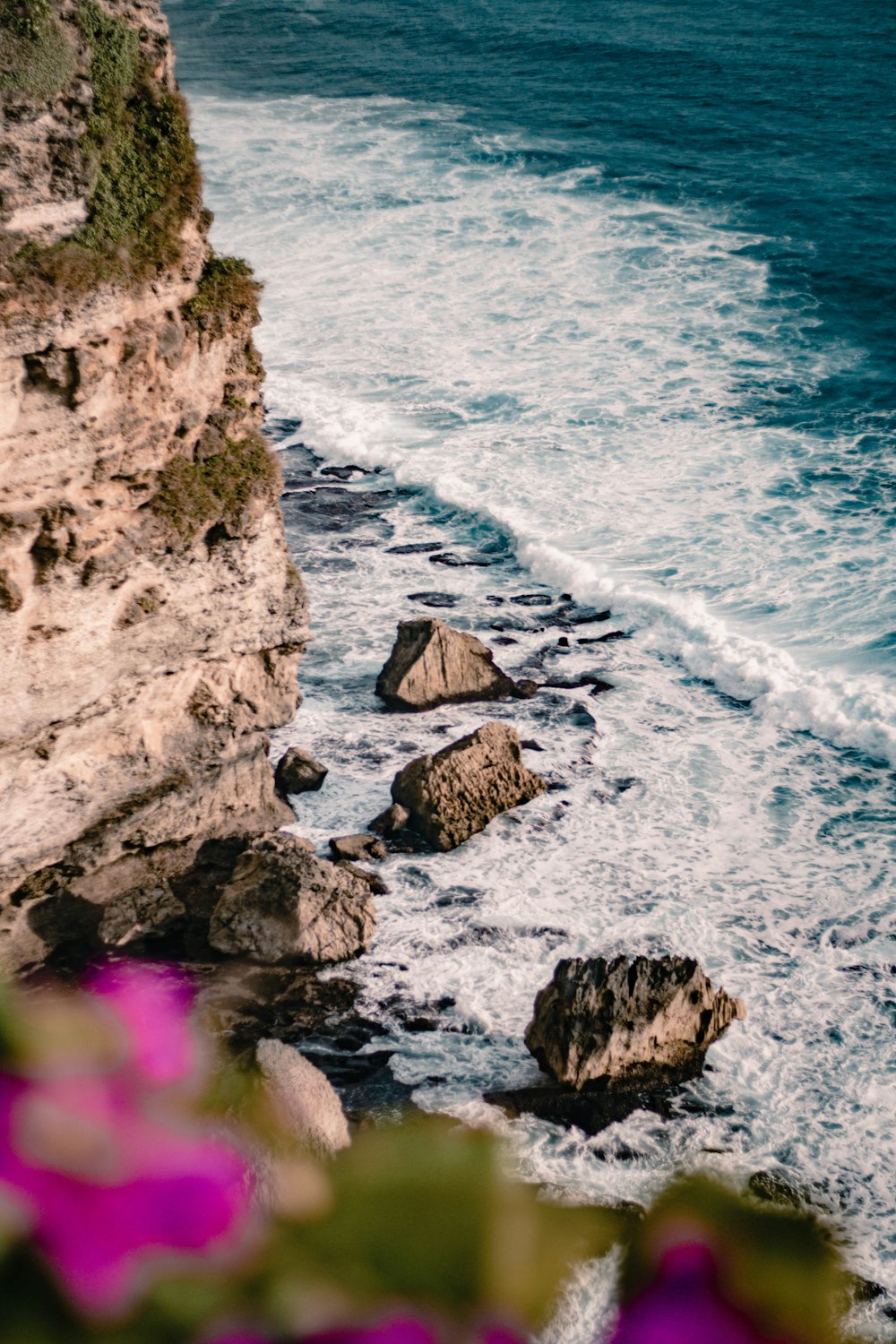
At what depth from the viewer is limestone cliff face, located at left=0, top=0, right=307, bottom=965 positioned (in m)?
9.23

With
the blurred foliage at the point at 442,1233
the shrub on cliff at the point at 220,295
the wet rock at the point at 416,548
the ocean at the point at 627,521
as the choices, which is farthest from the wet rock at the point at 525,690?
the blurred foliage at the point at 442,1233

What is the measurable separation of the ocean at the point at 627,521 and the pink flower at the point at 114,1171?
310 mm

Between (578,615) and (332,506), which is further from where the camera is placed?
(332,506)

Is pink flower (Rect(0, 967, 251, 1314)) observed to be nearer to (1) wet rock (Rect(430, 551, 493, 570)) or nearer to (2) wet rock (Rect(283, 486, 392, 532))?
(1) wet rock (Rect(430, 551, 493, 570))

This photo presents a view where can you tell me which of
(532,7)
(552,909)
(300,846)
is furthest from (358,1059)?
(532,7)

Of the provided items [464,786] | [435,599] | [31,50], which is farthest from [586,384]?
[31,50]

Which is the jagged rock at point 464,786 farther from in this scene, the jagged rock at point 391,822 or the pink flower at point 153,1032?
the pink flower at point 153,1032

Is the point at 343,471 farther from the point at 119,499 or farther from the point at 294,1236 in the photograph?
the point at 294,1236

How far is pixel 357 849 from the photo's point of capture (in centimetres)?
1374

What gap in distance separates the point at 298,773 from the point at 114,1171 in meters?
14.0

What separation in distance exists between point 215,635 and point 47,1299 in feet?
38.1

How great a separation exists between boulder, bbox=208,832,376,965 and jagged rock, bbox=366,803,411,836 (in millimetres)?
1880

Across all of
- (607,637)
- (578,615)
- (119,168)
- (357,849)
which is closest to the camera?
(119,168)

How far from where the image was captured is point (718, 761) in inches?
645
